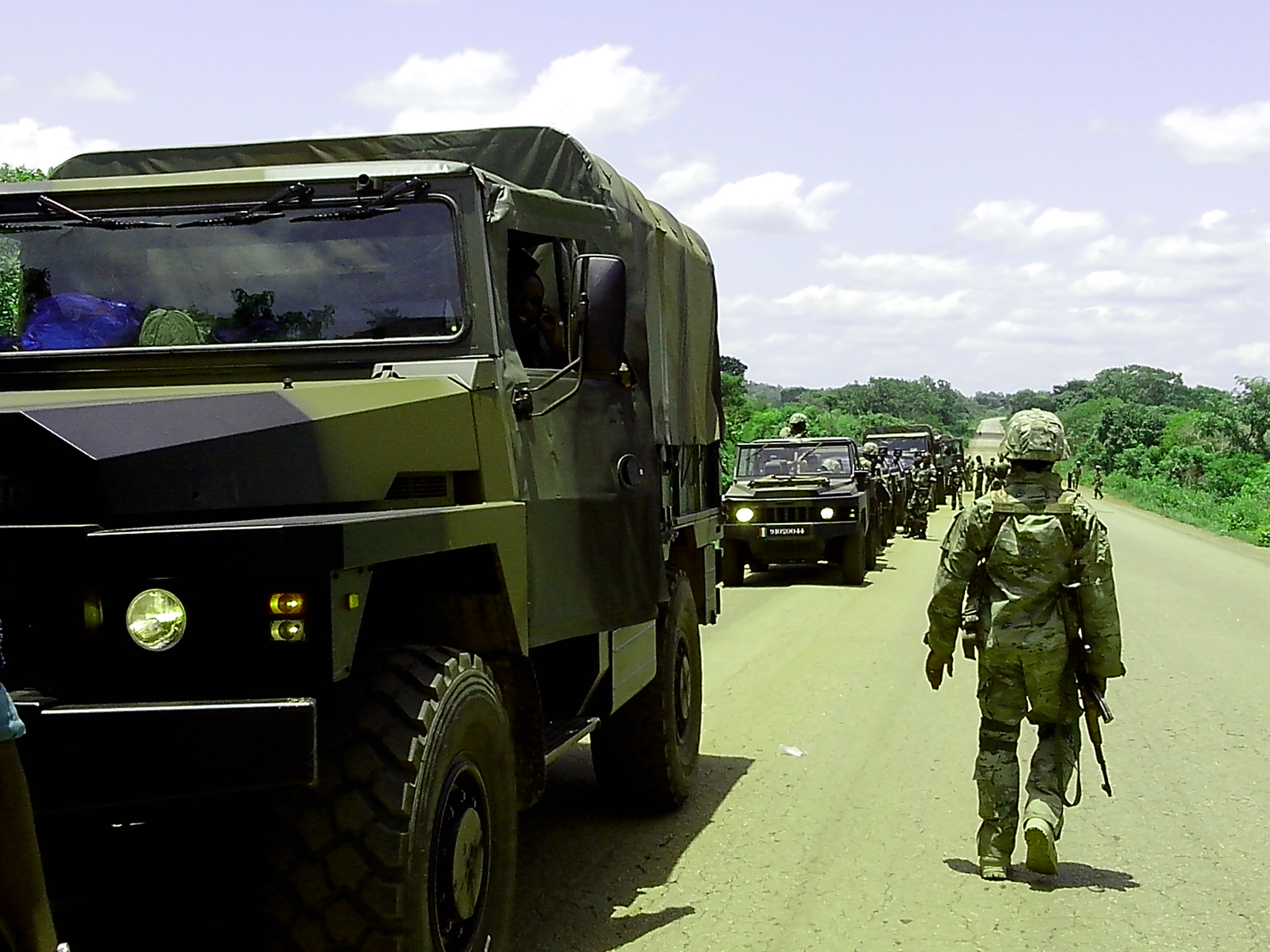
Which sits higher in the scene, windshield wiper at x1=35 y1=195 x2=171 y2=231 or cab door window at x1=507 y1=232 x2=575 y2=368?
windshield wiper at x1=35 y1=195 x2=171 y2=231

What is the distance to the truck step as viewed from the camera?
4.79m

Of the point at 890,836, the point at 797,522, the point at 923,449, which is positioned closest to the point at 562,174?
the point at 890,836

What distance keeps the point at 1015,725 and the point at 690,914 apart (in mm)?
1555

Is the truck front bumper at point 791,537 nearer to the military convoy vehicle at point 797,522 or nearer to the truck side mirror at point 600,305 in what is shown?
the military convoy vehicle at point 797,522

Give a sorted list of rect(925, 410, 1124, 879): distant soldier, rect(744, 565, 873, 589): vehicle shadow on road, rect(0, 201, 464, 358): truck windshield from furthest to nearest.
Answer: rect(744, 565, 873, 589): vehicle shadow on road, rect(925, 410, 1124, 879): distant soldier, rect(0, 201, 464, 358): truck windshield

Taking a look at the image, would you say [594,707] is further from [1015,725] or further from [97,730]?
[97,730]

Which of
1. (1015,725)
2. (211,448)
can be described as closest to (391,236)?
(211,448)

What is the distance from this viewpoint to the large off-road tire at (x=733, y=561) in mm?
18000

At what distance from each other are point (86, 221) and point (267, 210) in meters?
0.63

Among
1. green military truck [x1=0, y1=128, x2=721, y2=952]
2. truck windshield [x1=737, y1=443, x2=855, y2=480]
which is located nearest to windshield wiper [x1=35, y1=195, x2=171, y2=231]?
green military truck [x1=0, y1=128, x2=721, y2=952]

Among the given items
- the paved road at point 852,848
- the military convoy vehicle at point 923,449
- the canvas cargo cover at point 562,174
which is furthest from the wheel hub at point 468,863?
the military convoy vehicle at point 923,449

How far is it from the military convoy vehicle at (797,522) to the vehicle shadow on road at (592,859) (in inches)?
403

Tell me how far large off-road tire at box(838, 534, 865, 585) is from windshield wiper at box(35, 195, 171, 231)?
1376 centimetres

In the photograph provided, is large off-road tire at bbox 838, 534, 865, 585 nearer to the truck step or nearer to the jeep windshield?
the truck step
